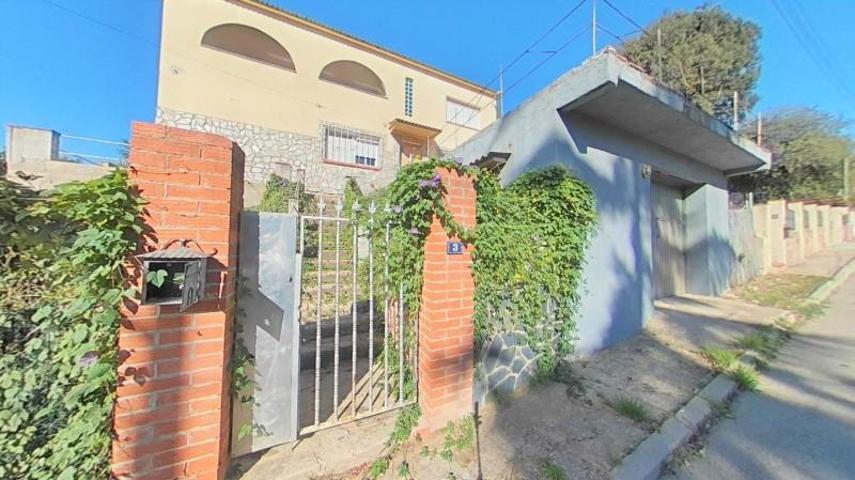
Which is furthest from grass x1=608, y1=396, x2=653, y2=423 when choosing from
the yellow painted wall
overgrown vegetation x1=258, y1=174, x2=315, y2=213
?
the yellow painted wall

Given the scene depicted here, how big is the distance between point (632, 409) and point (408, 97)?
15808 mm

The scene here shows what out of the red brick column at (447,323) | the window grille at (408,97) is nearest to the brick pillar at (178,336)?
the red brick column at (447,323)

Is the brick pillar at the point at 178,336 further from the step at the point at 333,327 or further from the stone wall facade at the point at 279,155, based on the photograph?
the stone wall facade at the point at 279,155

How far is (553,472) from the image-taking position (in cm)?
220

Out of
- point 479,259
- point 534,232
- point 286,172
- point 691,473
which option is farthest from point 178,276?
point 286,172

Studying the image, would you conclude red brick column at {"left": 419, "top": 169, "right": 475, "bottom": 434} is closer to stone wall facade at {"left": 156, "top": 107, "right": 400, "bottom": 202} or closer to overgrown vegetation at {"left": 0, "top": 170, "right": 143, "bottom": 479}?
overgrown vegetation at {"left": 0, "top": 170, "right": 143, "bottom": 479}

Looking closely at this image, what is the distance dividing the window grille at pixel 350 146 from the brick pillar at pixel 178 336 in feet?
39.6

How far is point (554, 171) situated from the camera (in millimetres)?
3822

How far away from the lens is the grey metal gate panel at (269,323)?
7.15 feet

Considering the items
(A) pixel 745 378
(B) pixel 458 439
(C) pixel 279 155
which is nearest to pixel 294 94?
(C) pixel 279 155

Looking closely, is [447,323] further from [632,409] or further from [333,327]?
[333,327]

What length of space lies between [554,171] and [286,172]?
35.0 feet

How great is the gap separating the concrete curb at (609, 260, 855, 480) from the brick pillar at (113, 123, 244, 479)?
274cm

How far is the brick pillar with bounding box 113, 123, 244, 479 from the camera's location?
1.69m
